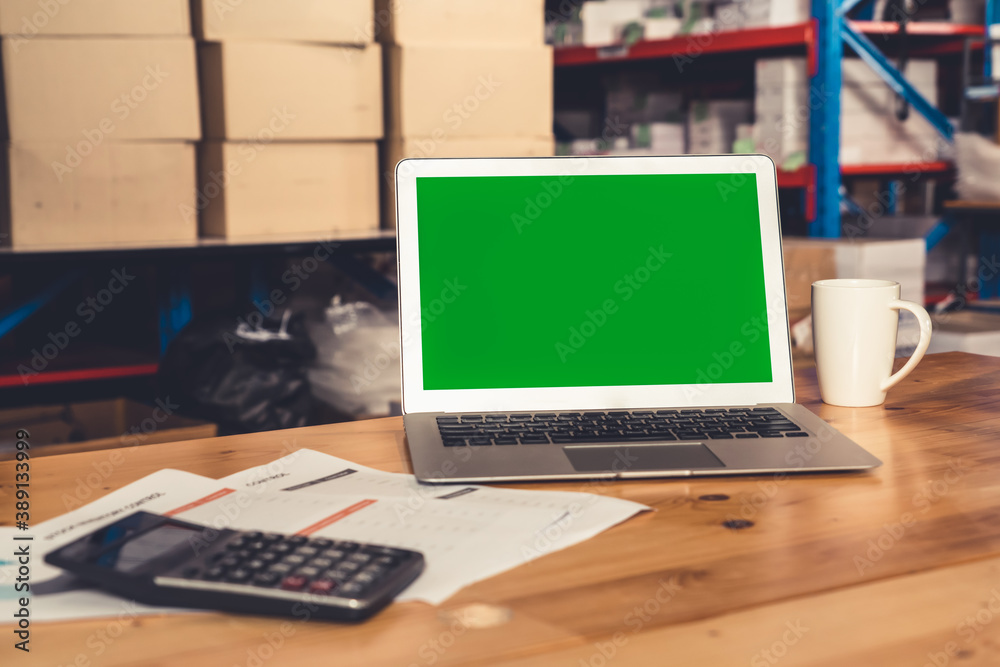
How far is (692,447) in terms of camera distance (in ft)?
2.71

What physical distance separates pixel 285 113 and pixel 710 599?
6.22ft

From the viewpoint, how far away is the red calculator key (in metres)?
0.53

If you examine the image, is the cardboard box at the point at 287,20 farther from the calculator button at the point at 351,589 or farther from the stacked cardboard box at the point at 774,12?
the calculator button at the point at 351,589

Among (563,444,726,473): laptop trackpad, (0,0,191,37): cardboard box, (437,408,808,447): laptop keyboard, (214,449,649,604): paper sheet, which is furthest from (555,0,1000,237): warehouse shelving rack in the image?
(214,449,649,604): paper sheet

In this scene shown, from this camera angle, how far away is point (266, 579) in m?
0.54

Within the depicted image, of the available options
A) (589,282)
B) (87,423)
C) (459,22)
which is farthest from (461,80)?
(589,282)

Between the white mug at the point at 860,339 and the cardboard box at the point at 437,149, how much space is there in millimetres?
1454

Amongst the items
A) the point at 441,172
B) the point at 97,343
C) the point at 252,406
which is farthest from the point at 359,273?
the point at 441,172

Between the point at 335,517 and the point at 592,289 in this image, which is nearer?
the point at 335,517

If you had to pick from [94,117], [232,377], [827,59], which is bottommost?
[232,377]

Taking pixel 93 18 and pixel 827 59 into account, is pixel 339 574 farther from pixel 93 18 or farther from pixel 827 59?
pixel 827 59

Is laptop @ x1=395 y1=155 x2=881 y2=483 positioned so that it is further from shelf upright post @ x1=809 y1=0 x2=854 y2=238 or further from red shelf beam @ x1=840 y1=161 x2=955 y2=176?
red shelf beam @ x1=840 y1=161 x2=955 y2=176

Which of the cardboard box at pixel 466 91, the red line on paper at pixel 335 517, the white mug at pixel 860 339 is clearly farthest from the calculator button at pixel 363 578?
the cardboard box at pixel 466 91

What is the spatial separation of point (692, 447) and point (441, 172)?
1.15 feet
